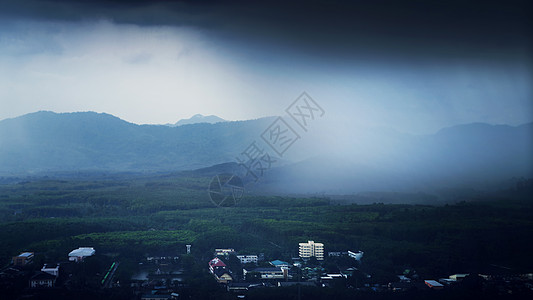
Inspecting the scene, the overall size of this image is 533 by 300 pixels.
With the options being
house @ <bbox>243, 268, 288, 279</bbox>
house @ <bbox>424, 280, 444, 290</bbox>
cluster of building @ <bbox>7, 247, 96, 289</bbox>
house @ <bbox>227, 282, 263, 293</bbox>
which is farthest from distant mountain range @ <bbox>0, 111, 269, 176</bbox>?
house @ <bbox>424, 280, 444, 290</bbox>

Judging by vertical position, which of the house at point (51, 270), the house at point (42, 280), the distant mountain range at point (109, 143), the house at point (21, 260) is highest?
the distant mountain range at point (109, 143)

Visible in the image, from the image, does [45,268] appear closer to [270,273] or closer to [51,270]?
[51,270]

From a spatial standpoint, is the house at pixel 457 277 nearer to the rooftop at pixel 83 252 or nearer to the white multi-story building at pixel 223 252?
A: the white multi-story building at pixel 223 252

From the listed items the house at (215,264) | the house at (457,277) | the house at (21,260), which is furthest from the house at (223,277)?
the house at (457,277)

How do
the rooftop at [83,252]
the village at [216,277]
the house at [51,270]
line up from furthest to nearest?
the rooftop at [83,252]
the house at [51,270]
the village at [216,277]

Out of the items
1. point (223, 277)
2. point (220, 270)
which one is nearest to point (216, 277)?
point (223, 277)

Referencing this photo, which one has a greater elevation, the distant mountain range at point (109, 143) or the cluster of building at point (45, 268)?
the distant mountain range at point (109, 143)

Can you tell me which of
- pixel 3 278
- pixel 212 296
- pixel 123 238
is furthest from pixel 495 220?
pixel 3 278

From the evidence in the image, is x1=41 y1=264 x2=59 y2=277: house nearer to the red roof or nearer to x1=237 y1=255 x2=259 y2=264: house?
the red roof

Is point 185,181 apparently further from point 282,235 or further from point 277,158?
point 282,235
